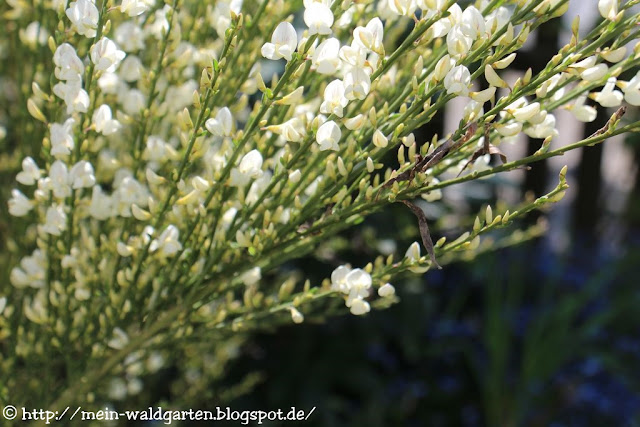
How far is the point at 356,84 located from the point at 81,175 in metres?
0.31

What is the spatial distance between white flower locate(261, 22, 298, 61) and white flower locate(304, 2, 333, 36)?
27 millimetres

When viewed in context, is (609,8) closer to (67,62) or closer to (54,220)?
(67,62)

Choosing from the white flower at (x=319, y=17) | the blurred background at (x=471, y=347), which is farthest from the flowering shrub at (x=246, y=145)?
the blurred background at (x=471, y=347)

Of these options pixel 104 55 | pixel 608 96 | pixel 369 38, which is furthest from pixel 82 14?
pixel 608 96

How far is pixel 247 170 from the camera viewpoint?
0.64m

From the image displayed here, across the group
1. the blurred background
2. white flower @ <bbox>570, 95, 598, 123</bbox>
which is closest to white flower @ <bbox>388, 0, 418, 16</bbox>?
white flower @ <bbox>570, 95, 598, 123</bbox>

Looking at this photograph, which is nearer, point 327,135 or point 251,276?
point 327,135

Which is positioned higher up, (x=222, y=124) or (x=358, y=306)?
(x=222, y=124)

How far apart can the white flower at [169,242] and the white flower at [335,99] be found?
0.74 feet

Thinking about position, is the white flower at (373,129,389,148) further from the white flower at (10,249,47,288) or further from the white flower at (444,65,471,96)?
the white flower at (10,249,47,288)

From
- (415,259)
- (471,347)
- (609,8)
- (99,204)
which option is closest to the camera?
(609,8)

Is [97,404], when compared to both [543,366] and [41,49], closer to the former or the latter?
[41,49]

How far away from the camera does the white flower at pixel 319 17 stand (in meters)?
0.55

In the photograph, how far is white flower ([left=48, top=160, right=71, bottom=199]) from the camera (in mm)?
684
